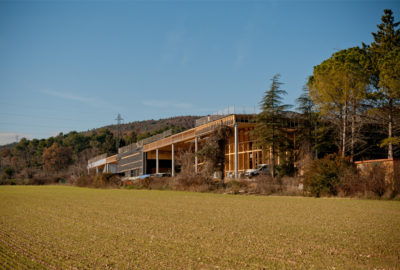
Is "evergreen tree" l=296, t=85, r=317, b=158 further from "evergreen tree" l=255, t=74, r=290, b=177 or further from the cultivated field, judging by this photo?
the cultivated field

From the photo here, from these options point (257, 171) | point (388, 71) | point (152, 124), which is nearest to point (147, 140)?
point (257, 171)

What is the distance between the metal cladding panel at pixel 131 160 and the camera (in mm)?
65312

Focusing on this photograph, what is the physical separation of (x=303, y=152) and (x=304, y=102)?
6538mm

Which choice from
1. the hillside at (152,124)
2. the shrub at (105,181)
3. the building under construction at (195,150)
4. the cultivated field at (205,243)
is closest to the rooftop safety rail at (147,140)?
the building under construction at (195,150)

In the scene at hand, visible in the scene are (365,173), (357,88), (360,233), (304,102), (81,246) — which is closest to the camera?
(81,246)

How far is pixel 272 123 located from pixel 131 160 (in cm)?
4308

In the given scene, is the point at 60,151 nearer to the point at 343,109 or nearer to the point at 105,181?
the point at 105,181

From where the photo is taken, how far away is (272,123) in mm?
32031

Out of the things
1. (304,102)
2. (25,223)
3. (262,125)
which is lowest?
(25,223)

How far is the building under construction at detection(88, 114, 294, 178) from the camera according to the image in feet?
122

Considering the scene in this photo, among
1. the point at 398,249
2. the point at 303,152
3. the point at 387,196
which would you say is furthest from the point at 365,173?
the point at 398,249

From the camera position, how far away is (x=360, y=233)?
8688 mm

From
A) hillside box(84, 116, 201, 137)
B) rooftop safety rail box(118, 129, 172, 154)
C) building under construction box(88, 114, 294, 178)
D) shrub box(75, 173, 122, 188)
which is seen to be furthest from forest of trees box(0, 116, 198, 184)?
shrub box(75, 173, 122, 188)

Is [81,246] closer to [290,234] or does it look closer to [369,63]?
[290,234]
